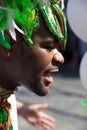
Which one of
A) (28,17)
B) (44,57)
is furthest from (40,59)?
(28,17)

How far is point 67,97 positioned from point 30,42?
3192 mm

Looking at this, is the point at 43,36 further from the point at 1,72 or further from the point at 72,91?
the point at 72,91

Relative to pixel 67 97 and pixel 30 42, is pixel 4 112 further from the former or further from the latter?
pixel 67 97

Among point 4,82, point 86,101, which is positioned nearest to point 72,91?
point 86,101

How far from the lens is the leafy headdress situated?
3.93ft

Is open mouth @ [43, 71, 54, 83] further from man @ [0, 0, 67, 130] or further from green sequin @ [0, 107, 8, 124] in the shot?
green sequin @ [0, 107, 8, 124]

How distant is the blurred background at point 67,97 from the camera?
3676 mm

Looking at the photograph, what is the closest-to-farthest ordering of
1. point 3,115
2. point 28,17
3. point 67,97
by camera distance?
point 28,17
point 3,115
point 67,97

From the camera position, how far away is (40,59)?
128 cm

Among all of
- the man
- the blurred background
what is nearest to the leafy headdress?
the man

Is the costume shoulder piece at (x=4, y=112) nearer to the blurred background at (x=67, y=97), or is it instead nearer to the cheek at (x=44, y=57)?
the cheek at (x=44, y=57)

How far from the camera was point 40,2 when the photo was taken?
126cm

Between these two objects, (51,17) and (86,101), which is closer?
(51,17)

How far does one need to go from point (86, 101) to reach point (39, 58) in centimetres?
69
